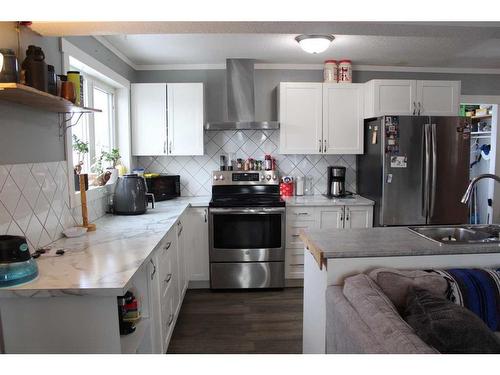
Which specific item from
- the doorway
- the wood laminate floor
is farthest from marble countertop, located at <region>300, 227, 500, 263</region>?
the doorway

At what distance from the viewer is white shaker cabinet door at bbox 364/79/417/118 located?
3.55m

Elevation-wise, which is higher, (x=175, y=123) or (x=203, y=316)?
(x=175, y=123)

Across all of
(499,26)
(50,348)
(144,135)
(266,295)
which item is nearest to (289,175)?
(266,295)

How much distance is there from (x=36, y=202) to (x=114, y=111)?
1890 millimetres

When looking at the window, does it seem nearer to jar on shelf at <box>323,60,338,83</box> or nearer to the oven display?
the oven display

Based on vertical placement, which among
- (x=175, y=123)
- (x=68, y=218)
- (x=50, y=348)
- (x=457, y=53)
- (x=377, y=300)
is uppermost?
(x=457, y=53)

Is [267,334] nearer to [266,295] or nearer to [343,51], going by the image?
[266,295]

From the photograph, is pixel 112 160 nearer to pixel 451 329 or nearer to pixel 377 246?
pixel 377 246

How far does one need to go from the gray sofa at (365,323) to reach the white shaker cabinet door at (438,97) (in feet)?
8.76

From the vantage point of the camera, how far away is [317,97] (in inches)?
146

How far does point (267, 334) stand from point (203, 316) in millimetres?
606

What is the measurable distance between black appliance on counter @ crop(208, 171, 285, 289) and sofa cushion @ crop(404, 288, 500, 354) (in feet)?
7.29

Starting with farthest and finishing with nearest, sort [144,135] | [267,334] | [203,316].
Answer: [144,135]
[203,316]
[267,334]

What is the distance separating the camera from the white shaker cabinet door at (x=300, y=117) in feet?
12.1
